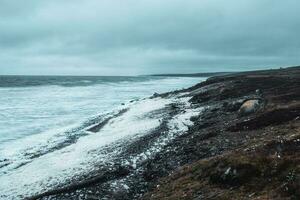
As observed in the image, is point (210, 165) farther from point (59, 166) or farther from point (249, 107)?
point (249, 107)

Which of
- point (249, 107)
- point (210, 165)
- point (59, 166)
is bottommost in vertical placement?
point (59, 166)

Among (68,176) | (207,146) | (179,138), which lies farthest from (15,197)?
(179,138)

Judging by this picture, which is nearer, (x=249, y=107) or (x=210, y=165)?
(x=210, y=165)

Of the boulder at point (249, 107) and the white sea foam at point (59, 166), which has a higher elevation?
the boulder at point (249, 107)

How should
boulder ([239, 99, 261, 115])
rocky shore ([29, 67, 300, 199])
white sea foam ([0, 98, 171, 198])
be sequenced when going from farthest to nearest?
1. boulder ([239, 99, 261, 115])
2. white sea foam ([0, 98, 171, 198])
3. rocky shore ([29, 67, 300, 199])

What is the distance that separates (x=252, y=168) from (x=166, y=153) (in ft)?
29.9

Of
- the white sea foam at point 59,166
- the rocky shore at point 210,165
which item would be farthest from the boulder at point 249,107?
the white sea foam at point 59,166

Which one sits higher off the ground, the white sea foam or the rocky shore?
the rocky shore

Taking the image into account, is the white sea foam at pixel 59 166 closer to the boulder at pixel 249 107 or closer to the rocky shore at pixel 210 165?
the rocky shore at pixel 210 165

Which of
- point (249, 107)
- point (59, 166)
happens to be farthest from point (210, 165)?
point (249, 107)

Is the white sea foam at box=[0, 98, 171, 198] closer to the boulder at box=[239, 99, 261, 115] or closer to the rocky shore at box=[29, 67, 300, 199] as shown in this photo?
the rocky shore at box=[29, 67, 300, 199]

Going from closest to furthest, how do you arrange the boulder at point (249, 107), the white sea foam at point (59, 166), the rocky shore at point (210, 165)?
the rocky shore at point (210, 165), the white sea foam at point (59, 166), the boulder at point (249, 107)

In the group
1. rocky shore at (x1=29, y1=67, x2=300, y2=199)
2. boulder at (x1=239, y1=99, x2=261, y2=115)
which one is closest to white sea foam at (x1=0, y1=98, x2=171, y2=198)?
rocky shore at (x1=29, y1=67, x2=300, y2=199)

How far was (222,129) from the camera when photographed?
2952 cm
